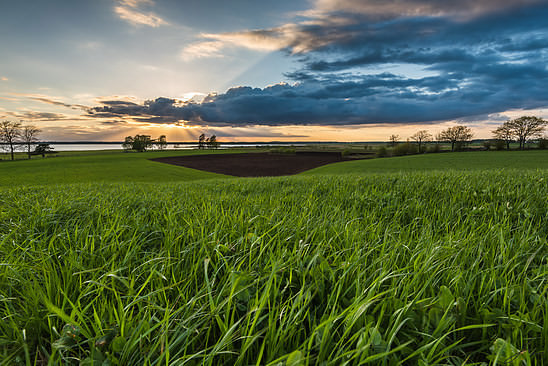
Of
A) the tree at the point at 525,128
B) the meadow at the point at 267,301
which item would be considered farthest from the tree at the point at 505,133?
the meadow at the point at 267,301

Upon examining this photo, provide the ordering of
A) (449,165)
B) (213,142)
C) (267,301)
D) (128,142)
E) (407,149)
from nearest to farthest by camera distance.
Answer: (267,301) → (449,165) → (407,149) → (128,142) → (213,142)

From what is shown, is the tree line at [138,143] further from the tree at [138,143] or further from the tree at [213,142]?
the tree at [213,142]

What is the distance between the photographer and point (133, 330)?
52.1 inches

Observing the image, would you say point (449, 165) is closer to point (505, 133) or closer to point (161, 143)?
point (505, 133)

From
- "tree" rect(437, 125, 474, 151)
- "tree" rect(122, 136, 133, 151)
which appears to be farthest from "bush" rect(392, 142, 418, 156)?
"tree" rect(122, 136, 133, 151)

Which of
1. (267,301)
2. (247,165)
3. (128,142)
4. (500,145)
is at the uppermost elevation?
(128,142)

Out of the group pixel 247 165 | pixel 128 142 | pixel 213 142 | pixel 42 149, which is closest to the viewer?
pixel 247 165

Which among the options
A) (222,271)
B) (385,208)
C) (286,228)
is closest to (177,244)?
(222,271)

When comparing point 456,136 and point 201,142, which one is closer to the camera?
point 456,136

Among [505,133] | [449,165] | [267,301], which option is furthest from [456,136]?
[267,301]

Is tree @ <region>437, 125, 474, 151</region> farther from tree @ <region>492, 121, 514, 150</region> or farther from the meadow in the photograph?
the meadow

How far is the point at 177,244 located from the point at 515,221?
197 inches

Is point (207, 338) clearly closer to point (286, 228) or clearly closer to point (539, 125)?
point (286, 228)

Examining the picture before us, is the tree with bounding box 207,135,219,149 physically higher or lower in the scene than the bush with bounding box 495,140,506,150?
higher
